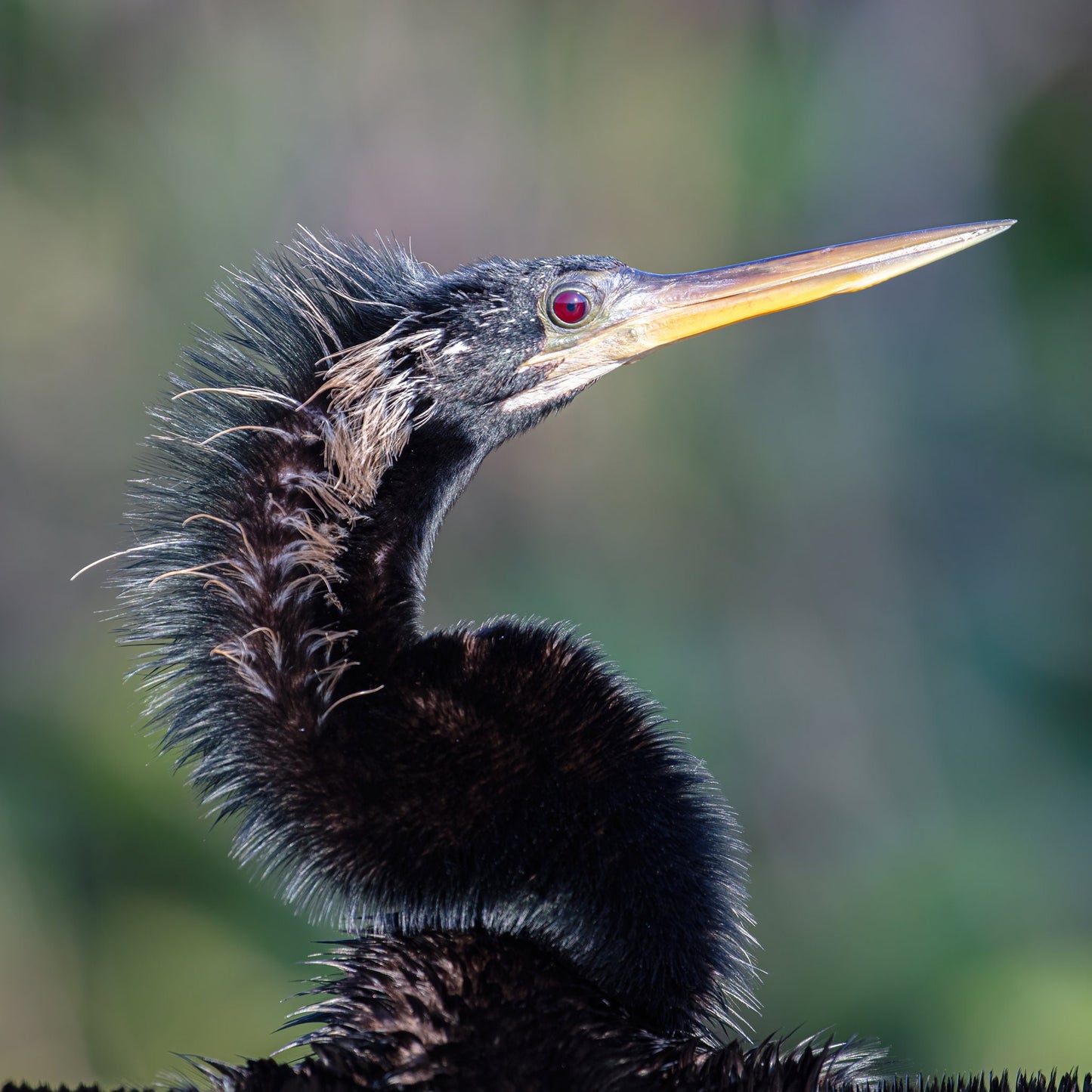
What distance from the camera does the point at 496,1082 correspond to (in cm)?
164

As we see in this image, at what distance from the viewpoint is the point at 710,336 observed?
22.1 ft

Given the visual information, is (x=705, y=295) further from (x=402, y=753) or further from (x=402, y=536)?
(x=402, y=753)

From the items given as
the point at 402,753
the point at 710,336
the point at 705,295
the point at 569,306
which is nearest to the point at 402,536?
the point at 402,753

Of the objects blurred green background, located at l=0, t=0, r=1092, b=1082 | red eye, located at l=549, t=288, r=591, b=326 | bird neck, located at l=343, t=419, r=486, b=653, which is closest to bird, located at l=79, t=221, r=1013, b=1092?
bird neck, located at l=343, t=419, r=486, b=653

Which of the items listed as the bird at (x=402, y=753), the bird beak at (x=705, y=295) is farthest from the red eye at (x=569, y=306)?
the bird at (x=402, y=753)

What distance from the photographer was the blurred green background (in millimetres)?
5855

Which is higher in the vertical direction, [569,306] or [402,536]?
[569,306]

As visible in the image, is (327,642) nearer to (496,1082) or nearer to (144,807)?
(496,1082)

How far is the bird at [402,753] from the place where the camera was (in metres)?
1.75

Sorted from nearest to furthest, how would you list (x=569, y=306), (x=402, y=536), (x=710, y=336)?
(x=402, y=536) < (x=569, y=306) < (x=710, y=336)

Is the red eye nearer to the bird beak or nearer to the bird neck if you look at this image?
the bird beak

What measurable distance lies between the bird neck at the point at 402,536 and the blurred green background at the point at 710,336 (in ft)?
11.7

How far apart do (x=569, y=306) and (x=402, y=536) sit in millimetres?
542

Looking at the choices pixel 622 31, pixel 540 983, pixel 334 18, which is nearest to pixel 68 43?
pixel 334 18
